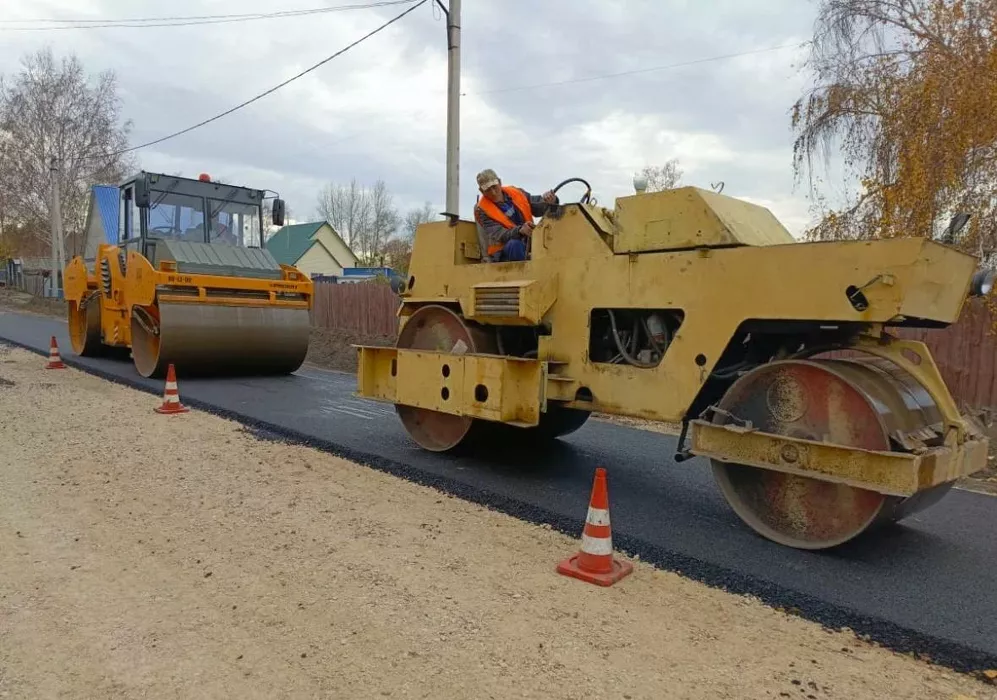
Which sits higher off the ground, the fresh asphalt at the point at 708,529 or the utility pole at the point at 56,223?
the utility pole at the point at 56,223

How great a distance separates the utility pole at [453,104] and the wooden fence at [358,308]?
22.4 feet

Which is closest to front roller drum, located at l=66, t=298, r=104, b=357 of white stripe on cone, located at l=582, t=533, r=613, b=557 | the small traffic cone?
the small traffic cone

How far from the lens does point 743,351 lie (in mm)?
4410

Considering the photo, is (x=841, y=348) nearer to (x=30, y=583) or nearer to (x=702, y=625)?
(x=702, y=625)

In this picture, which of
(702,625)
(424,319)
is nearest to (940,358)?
(424,319)

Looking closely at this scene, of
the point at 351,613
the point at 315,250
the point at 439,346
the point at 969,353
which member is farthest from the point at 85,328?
the point at 315,250

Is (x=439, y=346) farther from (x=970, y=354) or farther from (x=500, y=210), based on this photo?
(x=970, y=354)

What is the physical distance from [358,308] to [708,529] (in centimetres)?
1561

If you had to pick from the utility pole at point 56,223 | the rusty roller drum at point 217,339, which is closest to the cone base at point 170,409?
the rusty roller drum at point 217,339

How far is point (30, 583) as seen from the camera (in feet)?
10.9

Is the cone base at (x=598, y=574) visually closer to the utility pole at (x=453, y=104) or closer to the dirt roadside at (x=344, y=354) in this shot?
the dirt roadside at (x=344, y=354)

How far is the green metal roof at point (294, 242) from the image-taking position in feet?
166

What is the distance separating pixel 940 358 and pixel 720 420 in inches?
255

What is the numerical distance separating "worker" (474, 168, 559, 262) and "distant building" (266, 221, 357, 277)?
46.2 metres
